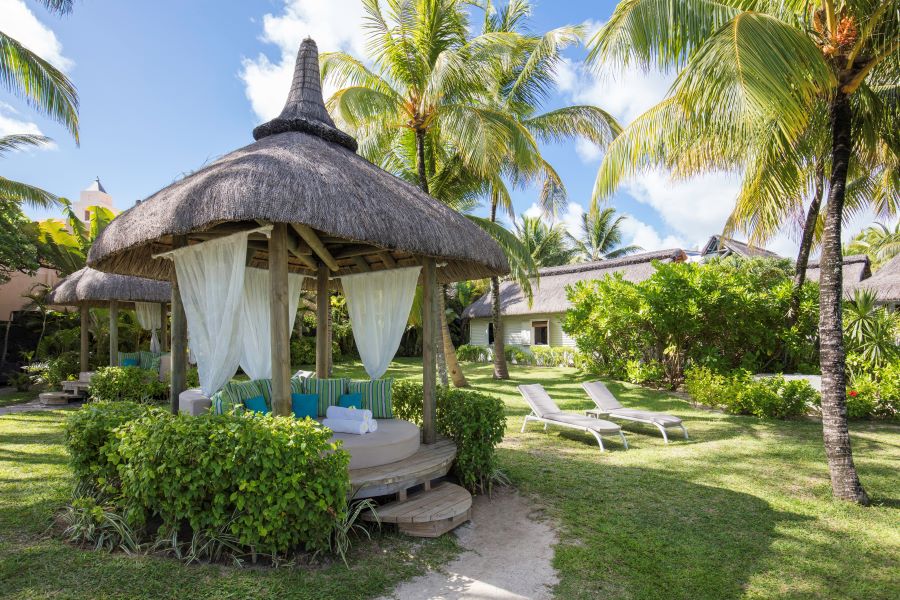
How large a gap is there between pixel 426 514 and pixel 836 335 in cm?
432

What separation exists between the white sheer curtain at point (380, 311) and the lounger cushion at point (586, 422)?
3006 millimetres

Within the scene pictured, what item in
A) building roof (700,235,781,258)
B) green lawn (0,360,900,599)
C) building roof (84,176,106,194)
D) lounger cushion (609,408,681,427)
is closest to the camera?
green lawn (0,360,900,599)

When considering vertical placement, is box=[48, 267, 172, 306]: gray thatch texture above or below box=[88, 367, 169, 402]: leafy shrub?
above

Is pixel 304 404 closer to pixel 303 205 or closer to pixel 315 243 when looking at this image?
pixel 315 243

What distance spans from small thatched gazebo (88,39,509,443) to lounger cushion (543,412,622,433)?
2.73 meters

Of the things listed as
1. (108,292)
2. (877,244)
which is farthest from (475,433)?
(877,244)

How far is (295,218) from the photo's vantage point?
12.8 ft

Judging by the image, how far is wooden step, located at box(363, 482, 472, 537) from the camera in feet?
13.2

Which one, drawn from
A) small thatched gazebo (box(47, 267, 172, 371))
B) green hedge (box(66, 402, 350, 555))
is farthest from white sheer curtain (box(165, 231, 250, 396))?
small thatched gazebo (box(47, 267, 172, 371))

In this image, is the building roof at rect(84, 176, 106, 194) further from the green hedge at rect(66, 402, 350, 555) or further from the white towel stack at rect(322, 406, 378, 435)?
the green hedge at rect(66, 402, 350, 555)

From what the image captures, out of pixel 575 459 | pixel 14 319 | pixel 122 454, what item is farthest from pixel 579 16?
pixel 14 319

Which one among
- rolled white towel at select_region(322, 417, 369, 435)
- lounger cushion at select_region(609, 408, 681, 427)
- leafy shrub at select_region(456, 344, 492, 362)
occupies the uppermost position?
leafy shrub at select_region(456, 344, 492, 362)

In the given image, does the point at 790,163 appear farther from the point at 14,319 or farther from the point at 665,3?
the point at 14,319

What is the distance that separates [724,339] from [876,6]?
807cm
